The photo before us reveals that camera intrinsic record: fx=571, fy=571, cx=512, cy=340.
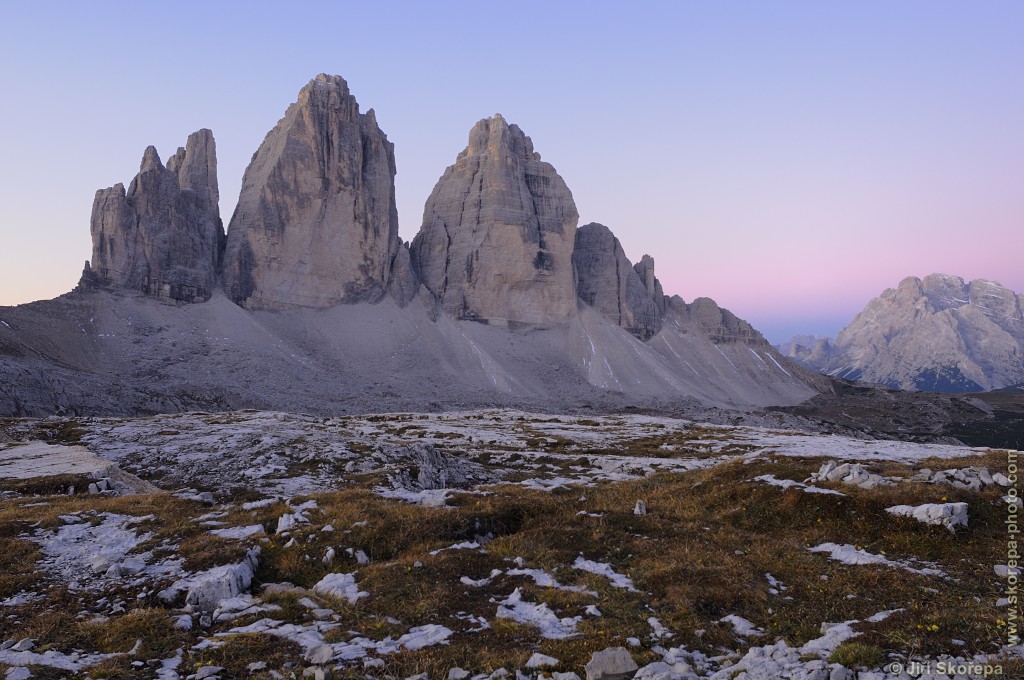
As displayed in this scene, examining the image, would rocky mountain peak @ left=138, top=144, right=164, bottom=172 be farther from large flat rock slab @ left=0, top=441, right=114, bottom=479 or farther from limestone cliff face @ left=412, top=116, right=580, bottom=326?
large flat rock slab @ left=0, top=441, right=114, bottom=479

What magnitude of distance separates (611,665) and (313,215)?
179 metres

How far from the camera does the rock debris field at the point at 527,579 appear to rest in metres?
9.38

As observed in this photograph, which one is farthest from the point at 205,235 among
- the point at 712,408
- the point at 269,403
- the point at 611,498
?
the point at 611,498

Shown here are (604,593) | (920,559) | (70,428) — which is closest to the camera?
(604,593)

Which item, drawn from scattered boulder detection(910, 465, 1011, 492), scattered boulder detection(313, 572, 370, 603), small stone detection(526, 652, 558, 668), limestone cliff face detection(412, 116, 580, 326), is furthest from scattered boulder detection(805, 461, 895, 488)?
limestone cliff face detection(412, 116, 580, 326)

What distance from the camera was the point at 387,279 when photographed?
184m

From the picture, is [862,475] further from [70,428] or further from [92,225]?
[92,225]

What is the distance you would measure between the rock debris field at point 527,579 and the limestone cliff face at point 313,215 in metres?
151

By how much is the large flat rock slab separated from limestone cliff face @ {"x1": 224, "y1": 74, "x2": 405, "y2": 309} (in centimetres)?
13648

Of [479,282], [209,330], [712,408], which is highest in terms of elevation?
[479,282]

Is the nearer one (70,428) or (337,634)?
(337,634)

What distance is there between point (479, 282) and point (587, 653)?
603ft

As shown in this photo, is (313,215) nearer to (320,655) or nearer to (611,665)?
(320,655)

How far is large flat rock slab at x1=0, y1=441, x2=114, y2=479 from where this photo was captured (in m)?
26.8
